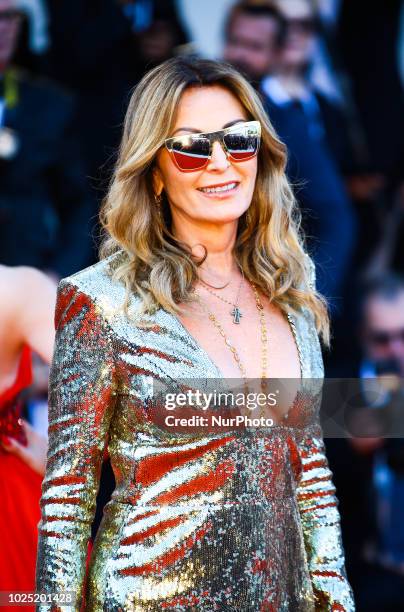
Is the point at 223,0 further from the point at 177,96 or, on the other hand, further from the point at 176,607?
the point at 176,607

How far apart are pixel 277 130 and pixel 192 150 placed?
198cm

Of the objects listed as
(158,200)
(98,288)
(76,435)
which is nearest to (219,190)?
(158,200)

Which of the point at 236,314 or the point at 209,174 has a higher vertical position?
the point at 209,174

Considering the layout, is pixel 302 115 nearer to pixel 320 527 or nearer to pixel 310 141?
pixel 310 141

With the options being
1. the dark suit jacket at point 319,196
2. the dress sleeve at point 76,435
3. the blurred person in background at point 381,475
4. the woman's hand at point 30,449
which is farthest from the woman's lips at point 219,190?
the blurred person in background at point 381,475

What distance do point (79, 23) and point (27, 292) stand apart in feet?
7.68

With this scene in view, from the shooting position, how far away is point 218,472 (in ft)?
7.45

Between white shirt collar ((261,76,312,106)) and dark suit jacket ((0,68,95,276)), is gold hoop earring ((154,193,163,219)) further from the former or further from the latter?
white shirt collar ((261,76,312,106))

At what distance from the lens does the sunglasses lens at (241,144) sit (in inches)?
97.9

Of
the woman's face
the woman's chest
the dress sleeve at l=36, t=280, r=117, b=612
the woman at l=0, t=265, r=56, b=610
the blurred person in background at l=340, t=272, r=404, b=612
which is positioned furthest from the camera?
the blurred person in background at l=340, t=272, r=404, b=612

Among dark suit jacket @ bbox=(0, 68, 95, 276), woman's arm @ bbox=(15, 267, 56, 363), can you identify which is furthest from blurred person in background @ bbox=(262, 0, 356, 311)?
woman's arm @ bbox=(15, 267, 56, 363)

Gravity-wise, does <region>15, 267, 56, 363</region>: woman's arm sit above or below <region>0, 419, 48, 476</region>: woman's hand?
above

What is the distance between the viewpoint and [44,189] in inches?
181

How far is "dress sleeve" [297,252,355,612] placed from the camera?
8.11 ft
